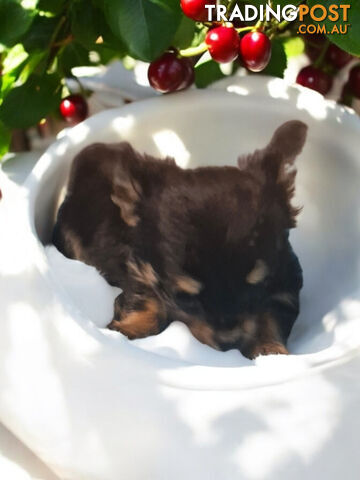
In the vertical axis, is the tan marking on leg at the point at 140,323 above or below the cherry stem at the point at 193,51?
below

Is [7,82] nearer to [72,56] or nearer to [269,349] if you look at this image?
[72,56]

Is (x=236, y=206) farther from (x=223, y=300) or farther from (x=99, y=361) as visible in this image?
(x=99, y=361)

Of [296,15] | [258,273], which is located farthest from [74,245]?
[296,15]

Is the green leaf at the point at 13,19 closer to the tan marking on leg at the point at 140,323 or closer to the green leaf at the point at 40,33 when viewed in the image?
the green leaf at the point at 40,33

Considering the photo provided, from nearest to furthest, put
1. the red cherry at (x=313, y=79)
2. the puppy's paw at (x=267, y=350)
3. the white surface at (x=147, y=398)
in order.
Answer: the white surface at (x=147, y=398), the puppy's paw at (x=267, y=350), the red cherry at (x=313, y=79)

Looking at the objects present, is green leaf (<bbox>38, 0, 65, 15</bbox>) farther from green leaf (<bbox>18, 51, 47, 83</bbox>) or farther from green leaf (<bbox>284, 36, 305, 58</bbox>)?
green leaf (<bbox>284, 36, 305, 58</bbox>)

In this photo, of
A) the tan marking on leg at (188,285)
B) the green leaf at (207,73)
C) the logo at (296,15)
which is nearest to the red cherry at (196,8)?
the logo at (296,15)

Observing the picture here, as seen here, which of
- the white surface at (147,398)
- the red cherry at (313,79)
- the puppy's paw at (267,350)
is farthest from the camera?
the red cherry at (313,79)

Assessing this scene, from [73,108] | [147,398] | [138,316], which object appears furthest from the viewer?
[73,108]
